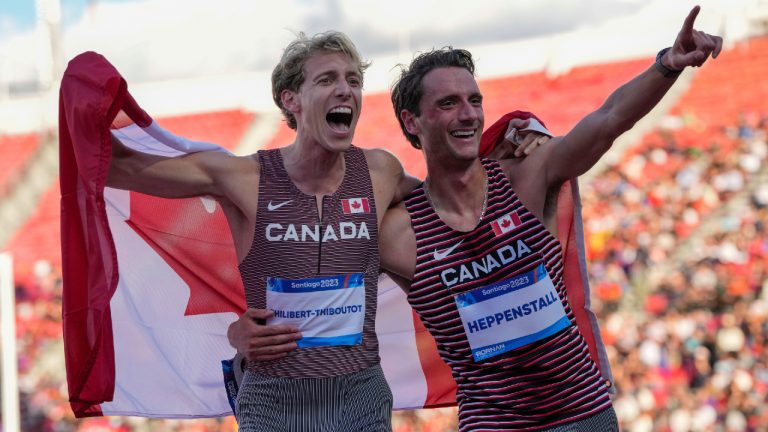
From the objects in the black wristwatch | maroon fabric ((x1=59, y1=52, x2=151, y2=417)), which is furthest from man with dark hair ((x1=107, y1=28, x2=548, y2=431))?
the black wristwatch

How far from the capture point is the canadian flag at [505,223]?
3422 millimetres

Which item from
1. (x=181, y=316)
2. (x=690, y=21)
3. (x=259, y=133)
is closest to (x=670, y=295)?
(x=181, y=316)

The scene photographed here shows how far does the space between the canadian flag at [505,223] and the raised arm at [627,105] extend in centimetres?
20

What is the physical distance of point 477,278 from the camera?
3385 millimetres

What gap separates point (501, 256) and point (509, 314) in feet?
0.61

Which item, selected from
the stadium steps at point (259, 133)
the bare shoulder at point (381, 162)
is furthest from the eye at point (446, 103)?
the stadium steps at point (259, 133)

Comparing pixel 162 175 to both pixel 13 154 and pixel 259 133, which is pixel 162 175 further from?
pixel 13 154

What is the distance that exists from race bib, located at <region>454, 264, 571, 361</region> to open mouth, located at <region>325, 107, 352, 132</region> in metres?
0.66

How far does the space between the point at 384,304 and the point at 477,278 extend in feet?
4.01

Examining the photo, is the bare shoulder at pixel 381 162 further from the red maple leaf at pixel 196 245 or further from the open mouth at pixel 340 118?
the red maple leaf at pixel 196 245

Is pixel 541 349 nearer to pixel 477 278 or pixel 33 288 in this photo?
pixel 477 278

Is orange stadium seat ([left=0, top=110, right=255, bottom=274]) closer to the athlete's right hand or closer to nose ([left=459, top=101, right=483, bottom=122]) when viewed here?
the athlete's right hand

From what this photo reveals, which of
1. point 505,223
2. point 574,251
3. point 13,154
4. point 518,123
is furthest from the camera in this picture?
point 13,154

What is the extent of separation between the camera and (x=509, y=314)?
3.36 meters
